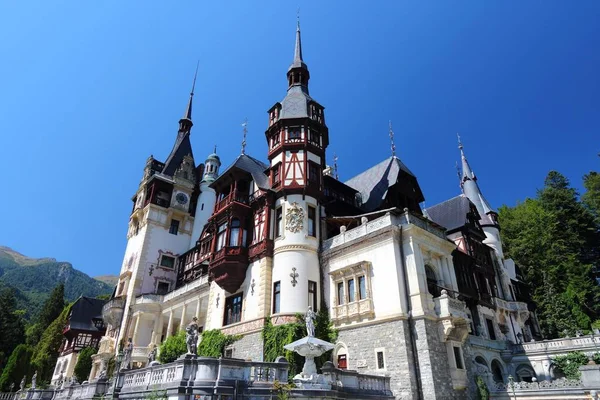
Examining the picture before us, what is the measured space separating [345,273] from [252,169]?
12.7 m

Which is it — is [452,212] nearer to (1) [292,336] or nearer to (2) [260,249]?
(2) [260,249]

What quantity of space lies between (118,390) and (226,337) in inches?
455

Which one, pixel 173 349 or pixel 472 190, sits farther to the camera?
pixel 472 190

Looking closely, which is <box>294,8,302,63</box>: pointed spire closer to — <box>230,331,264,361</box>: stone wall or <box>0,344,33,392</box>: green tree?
<box>230,331,264,361</box>: stone wall

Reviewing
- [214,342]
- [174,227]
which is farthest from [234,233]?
[174,227]

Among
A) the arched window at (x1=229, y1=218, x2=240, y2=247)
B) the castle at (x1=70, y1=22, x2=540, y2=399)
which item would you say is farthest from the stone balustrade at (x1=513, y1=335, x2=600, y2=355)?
the arched window at (x1=229, y1=218, x2=240, y2=247)

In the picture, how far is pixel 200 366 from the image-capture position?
13.2 metres

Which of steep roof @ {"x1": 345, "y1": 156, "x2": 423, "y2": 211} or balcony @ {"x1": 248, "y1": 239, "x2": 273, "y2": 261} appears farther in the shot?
steep roof @ {"x1": 345, "y1": 156, "x2": 423, "y2": 211}

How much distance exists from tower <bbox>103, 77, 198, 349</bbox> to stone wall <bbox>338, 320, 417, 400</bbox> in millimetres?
23821

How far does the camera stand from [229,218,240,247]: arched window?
29172 mm

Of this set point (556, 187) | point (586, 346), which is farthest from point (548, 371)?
point (556, 187)

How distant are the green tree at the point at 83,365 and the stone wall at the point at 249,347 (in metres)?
27.7

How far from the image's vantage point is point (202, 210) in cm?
5003

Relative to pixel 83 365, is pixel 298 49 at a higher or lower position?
higher
